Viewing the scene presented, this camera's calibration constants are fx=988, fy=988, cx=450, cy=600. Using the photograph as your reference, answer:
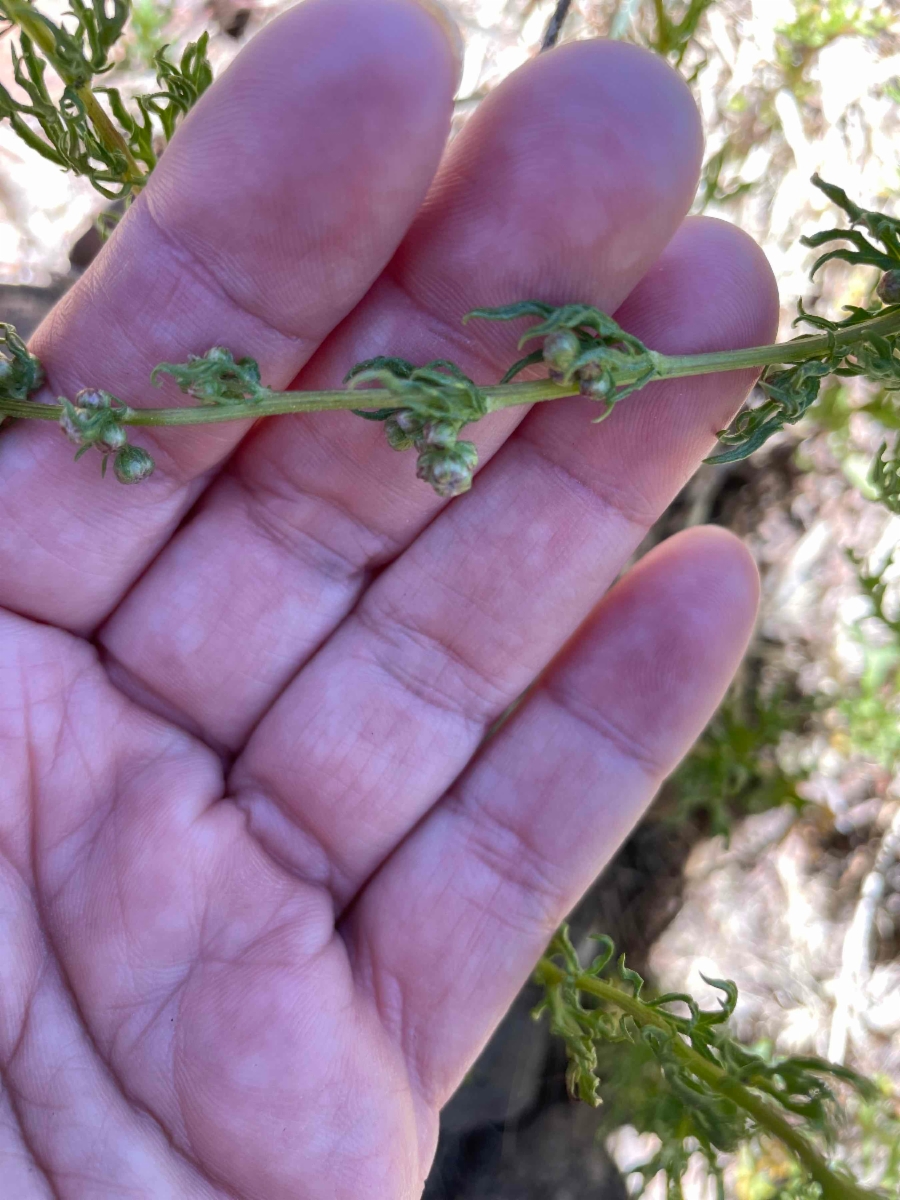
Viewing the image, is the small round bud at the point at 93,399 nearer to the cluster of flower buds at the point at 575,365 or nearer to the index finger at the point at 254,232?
the index finger at the point at 254,232

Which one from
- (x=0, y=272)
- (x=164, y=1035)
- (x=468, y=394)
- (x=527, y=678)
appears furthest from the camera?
(x=0, y=272)

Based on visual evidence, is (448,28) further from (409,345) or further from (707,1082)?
(707,1082)

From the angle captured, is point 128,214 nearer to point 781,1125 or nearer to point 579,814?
point 579,814

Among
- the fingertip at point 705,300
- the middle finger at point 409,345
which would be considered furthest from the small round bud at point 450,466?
the fingertip at point 705,300

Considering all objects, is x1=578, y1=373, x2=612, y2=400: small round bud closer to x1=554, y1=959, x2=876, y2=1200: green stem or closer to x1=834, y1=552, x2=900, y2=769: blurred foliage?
x1=554, y1=959, x2=876, y2=1200: green stem

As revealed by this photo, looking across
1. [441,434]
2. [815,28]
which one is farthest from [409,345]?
[815,28]

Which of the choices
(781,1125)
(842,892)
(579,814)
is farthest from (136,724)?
(842,892)
